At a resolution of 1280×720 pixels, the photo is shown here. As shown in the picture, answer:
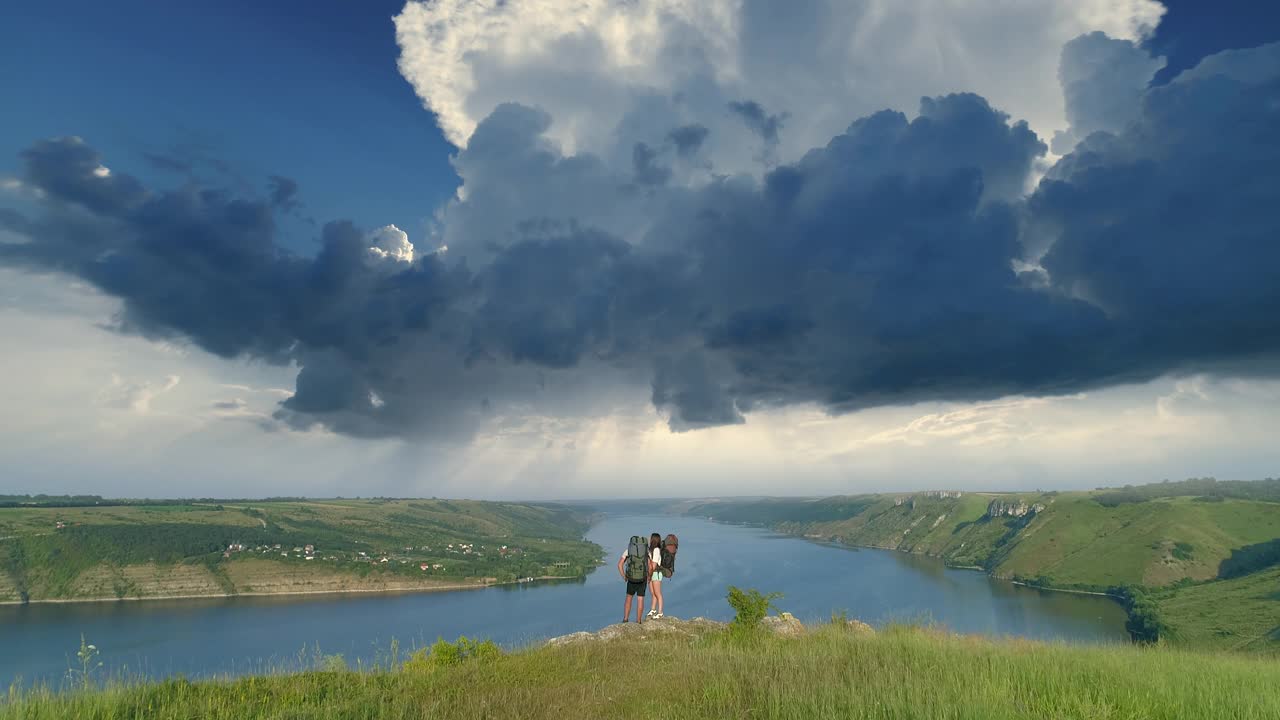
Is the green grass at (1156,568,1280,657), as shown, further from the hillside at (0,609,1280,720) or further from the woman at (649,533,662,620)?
the hillside at (0,609,1280,720)

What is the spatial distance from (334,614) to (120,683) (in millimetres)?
176598

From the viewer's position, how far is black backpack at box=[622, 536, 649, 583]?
21531mm

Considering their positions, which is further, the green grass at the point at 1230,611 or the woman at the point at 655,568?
the green grass at the point at 1230,611

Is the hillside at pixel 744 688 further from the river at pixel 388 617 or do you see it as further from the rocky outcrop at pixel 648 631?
the river at pixel 388 617

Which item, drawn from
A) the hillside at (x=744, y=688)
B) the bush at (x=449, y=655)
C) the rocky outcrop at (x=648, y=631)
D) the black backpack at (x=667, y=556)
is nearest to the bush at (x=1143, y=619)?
the black backpack at (x=667, y=556)

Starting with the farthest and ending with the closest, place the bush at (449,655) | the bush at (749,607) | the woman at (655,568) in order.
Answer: the woman at (655,568)
the bush at (749,607)
the bush at (449,655)

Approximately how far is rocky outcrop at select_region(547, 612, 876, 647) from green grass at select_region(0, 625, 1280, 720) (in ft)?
13.0

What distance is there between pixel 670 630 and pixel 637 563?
3.29 meters

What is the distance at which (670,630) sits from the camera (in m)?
A: 18.9

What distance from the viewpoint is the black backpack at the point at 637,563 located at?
21.5 metres

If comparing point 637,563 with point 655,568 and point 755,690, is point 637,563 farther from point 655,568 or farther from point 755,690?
point 755,690

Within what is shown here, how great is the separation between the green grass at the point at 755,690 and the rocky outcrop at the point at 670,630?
3960 mm

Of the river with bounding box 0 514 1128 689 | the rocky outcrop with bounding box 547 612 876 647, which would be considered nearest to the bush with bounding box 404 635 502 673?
the rocky outcrop with bounding box 547 612 876 647

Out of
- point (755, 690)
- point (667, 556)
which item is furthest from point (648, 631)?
point (755, 690)
